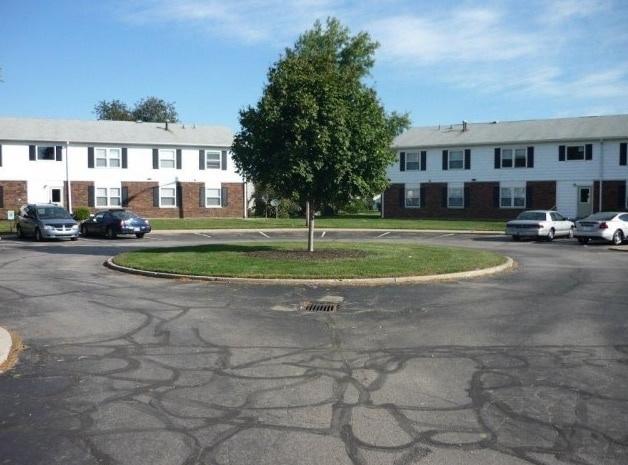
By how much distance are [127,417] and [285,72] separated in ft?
47.5

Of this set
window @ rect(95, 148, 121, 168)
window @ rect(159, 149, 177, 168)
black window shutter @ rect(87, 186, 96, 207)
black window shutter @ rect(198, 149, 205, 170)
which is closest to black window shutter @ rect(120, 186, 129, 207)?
window @ rect(95, 148, 121, 168)

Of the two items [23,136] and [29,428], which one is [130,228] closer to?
[23,136]

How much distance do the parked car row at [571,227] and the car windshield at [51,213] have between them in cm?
2045

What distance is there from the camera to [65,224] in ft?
93.6

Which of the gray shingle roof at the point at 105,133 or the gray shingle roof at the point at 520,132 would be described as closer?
the gray shingle roof at the point at 520,132

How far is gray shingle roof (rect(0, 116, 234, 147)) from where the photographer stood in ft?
147

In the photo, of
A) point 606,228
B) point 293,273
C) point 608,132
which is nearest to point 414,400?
point 293,273

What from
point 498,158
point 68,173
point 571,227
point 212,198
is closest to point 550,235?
point 571,227

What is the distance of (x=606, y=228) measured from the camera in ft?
87.9

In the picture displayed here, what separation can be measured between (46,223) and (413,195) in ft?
97.0

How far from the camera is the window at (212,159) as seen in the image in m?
48.5

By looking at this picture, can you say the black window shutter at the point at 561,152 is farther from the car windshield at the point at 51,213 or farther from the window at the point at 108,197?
the car windshield at the point at 51,213

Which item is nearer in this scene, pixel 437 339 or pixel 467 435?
pixel 467 435

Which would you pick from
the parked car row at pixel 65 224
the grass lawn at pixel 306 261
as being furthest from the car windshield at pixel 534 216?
the parked car row at pixel 65 224
